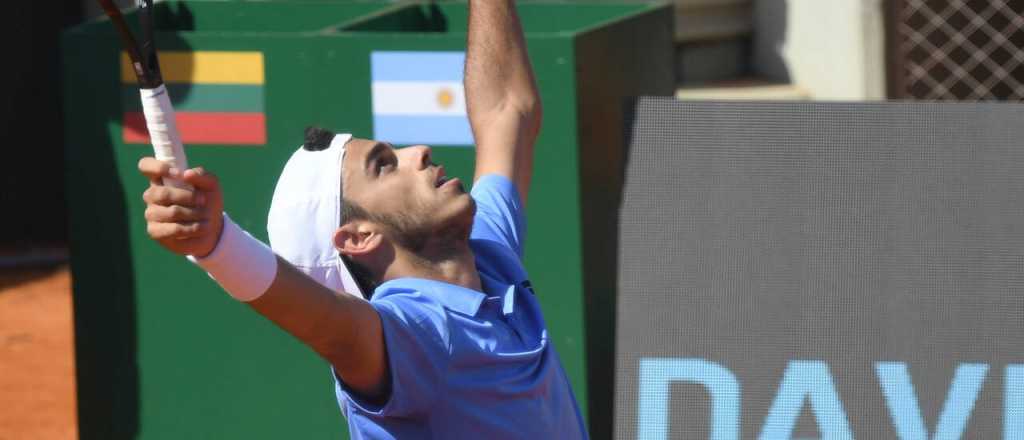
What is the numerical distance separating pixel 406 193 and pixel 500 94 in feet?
2.39

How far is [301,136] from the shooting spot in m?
4.71

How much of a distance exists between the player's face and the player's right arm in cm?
43

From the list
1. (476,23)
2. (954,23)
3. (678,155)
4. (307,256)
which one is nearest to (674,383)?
(678,155)

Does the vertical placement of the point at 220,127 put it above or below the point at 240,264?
below

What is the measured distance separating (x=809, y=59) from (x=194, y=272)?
17.0 feet

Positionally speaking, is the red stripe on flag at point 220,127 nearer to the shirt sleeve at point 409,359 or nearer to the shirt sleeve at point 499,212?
the shirt sleeve at point 499,212

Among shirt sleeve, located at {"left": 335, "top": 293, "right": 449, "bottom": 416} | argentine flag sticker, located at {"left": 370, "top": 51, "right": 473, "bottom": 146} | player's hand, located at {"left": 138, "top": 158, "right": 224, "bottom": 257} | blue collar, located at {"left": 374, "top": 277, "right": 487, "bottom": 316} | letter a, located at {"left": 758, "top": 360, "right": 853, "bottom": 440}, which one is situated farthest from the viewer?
argentine flag sticker, located at {"left": 370, "top": 51, "right": 473, "bottom": 146}

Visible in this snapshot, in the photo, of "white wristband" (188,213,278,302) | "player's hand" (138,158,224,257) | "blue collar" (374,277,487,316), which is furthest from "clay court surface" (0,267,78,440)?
"player's hand" (138,158,224,257)

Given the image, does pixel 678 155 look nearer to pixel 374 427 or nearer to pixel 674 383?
pixel 674 383

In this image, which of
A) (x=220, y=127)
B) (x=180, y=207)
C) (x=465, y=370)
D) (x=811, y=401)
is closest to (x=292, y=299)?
(x=180, y=207)

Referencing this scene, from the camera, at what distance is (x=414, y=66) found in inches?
185

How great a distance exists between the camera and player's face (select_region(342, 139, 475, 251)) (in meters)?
2.82

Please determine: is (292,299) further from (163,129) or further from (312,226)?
(312,226)

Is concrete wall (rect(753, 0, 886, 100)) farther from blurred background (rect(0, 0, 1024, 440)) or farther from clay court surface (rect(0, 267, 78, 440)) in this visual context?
clay court surface (rect(0, 267, 78, 440))
